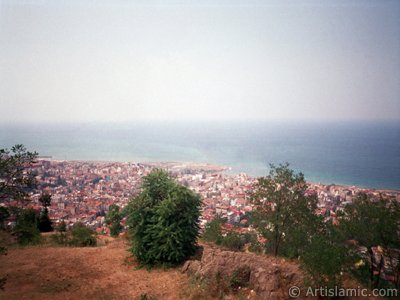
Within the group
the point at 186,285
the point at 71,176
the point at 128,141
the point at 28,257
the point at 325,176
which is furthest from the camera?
the point at 128,141

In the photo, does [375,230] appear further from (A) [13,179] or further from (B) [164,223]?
(A) [13,179]

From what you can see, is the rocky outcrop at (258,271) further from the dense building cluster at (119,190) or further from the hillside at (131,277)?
the dense building cluster at (119,190)

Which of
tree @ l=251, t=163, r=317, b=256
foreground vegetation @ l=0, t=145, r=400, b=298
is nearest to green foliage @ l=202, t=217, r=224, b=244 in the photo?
foreground vegetation @ l=0, t=145, r=400, b=298

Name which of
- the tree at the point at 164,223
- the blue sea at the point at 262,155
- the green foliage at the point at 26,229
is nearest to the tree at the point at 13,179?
the green foliage at the point at 26,229

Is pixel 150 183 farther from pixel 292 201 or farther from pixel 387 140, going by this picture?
pixel 387 140

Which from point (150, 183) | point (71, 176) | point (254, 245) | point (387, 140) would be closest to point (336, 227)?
point (254, 245)

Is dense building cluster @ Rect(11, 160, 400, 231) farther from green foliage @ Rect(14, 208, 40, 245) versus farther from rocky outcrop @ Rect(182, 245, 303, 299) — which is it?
rocky outcrop @ Rect(182, 245, 303, 299)
